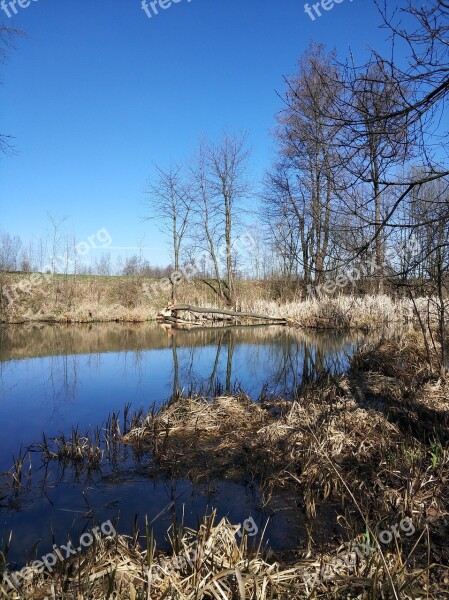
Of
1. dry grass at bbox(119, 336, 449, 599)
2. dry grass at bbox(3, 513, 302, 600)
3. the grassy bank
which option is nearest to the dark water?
dry grass at bbox(119, 336, 449, 599)

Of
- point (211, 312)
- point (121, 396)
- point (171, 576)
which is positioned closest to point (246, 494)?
point (171, 576)

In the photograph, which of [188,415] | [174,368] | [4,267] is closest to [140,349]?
[174,368]

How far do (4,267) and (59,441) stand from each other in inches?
1035

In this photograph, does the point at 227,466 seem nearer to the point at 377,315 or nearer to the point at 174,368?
the point at 174,368

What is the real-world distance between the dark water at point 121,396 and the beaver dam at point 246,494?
3 centimetres

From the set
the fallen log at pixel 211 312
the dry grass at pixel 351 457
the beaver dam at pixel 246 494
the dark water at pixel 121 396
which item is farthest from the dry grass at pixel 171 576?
the fallen log at pixel 211 312

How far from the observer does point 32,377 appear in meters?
8.98

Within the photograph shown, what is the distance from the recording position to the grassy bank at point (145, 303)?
1783cm

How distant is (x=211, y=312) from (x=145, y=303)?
6973mm

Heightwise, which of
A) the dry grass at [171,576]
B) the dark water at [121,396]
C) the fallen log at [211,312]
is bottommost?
the dark water at [121,396]

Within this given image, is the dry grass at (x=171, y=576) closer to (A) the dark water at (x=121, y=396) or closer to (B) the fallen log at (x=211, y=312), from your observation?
(A) the dark water at (x=121, y=396)

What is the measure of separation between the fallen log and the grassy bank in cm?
42

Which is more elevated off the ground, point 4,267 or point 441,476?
point 4,267

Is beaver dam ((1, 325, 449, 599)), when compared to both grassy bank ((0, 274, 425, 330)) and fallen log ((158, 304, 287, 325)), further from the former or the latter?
fallen log ((158, 304, 287, 325))
